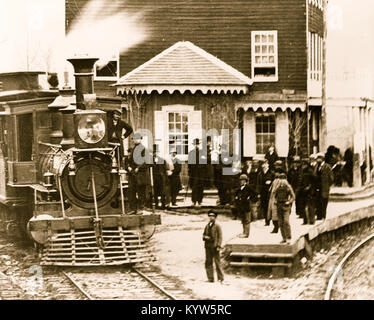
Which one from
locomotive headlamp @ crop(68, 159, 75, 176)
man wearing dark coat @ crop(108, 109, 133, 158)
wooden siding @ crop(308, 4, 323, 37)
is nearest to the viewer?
locomotive headlamp @ crop(68, 159, 75, 176)

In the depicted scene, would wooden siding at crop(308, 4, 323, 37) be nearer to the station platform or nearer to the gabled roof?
the gabled roof

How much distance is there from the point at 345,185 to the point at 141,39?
225cm

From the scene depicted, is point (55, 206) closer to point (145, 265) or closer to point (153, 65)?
point (145, 265)

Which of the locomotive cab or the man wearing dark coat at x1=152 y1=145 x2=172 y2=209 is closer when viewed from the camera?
the locomotive cab

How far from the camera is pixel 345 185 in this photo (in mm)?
7688

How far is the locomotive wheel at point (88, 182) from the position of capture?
7.44 metres

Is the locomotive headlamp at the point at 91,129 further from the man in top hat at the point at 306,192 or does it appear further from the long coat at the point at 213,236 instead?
the man in top hat at the point at 306,192

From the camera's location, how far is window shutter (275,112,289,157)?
7.55 metres

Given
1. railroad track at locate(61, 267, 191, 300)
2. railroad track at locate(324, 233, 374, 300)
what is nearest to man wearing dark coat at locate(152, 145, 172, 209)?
railroad track at locate(61, 267, 191, 300)

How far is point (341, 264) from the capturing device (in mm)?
7395

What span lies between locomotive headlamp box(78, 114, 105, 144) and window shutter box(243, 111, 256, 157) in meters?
1.26

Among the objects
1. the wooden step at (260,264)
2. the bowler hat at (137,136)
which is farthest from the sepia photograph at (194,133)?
the wooden step at (260,264)

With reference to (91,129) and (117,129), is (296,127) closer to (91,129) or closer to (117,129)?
(117,129)

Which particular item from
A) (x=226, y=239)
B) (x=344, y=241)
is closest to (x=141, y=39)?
(x=226, y=239)
